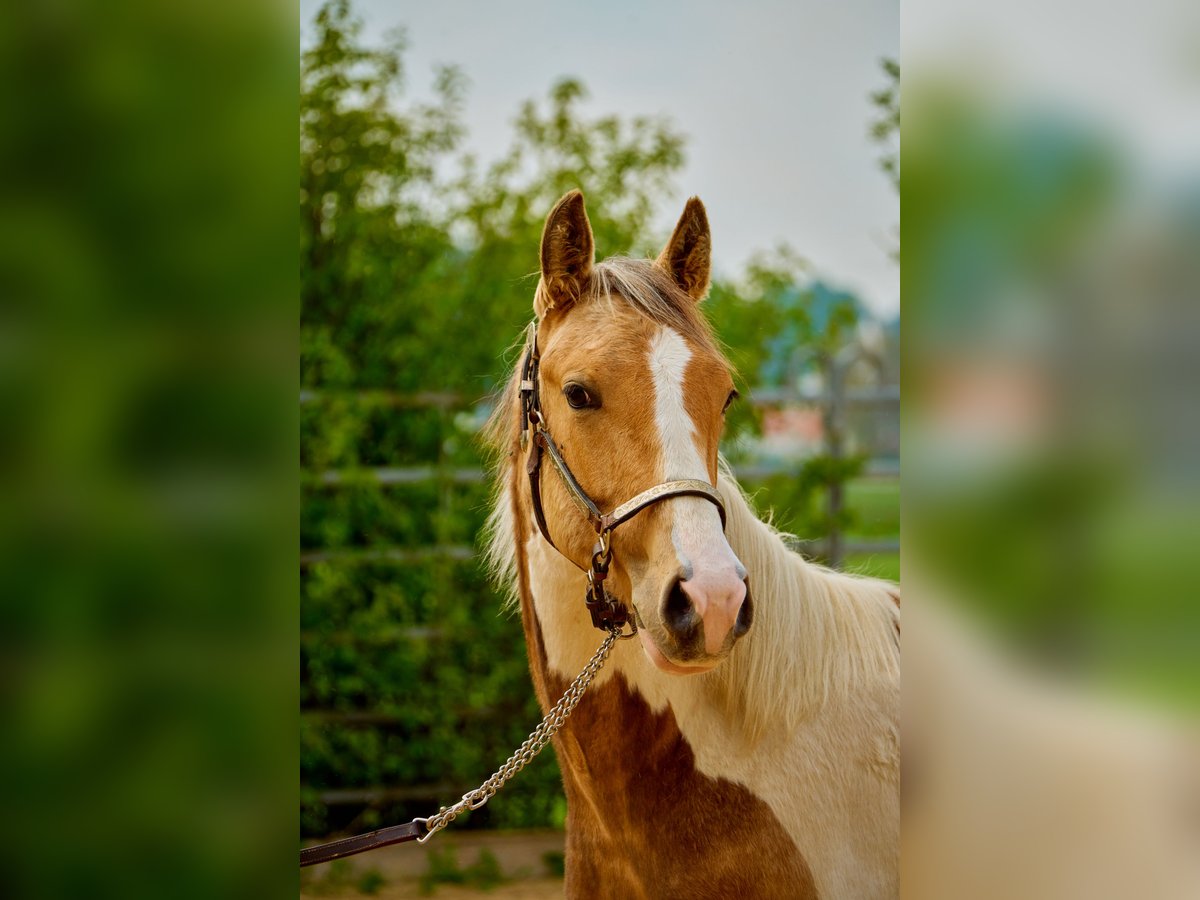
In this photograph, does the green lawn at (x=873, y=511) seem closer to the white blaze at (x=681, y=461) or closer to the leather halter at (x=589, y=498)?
the leather halter at (x=589, y=498)

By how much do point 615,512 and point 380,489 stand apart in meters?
3.31

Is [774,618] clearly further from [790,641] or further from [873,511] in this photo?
[873,511]

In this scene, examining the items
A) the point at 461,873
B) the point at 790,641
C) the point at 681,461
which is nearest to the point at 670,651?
the point at 681,461

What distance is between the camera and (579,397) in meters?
1.80

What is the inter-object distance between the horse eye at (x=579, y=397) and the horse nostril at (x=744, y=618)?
18.4 inches

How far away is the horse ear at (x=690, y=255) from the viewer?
2082 millimetres

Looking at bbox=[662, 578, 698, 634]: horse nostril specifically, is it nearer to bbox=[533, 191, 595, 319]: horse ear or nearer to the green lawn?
bbox=[533, 191, 595, 319]: horse ear

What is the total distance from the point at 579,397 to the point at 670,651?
0.52 m

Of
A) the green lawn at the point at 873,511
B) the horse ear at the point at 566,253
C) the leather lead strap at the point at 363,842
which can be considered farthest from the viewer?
the green lawn at the point at 873,511
